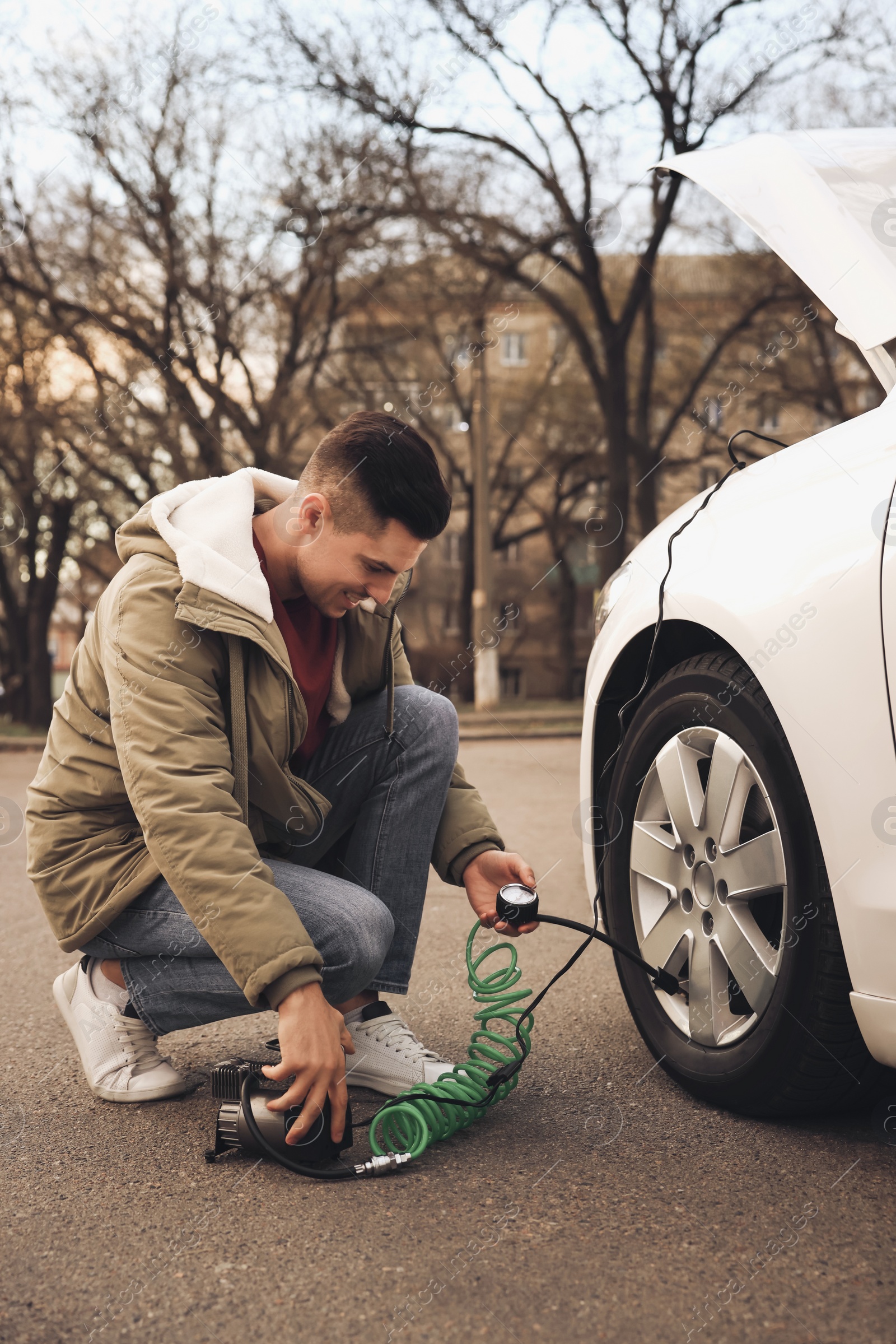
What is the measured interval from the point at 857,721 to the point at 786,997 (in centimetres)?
51

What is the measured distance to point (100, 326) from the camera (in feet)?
55.1

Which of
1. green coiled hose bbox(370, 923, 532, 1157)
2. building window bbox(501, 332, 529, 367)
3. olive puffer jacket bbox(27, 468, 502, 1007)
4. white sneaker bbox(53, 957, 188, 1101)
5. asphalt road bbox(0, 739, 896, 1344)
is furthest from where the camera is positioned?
building window bbox(501, 332, 529, 367)

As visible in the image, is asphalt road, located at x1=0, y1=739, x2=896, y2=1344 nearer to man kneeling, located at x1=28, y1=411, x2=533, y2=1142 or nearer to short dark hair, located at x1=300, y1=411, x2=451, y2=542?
man kneeling, located at x1=28, y1=411, x2=533, y2=1142

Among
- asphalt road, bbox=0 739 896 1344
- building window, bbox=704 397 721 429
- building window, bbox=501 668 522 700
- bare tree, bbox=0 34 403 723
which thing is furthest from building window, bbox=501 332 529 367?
asphalt road, bbox=0 739 896 1344

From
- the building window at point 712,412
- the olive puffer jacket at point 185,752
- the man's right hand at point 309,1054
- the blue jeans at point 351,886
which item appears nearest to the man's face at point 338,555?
the olive puffer jacket at point 185,752

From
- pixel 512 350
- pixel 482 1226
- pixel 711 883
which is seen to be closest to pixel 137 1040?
pixel 482 1226

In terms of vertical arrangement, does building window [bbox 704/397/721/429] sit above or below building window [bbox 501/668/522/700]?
above

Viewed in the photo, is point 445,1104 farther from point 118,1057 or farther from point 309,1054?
point 118,1057

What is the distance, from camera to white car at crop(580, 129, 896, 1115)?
188cm

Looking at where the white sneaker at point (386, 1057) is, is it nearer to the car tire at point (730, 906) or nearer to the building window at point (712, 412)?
the car tire at point (730, 906)

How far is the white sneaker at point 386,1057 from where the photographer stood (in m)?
2.43

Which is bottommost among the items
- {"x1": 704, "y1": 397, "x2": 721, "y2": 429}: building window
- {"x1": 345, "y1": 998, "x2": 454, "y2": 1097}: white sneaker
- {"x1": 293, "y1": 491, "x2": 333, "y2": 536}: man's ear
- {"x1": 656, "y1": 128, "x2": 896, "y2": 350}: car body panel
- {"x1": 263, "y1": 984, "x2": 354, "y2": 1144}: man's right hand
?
{"x1": 345, "y1": 998, "x2": 454, "y2": 1097}: white sneaker

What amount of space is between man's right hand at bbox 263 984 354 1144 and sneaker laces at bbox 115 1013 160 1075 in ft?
1.88

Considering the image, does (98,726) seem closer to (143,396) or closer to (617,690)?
(617,690)
